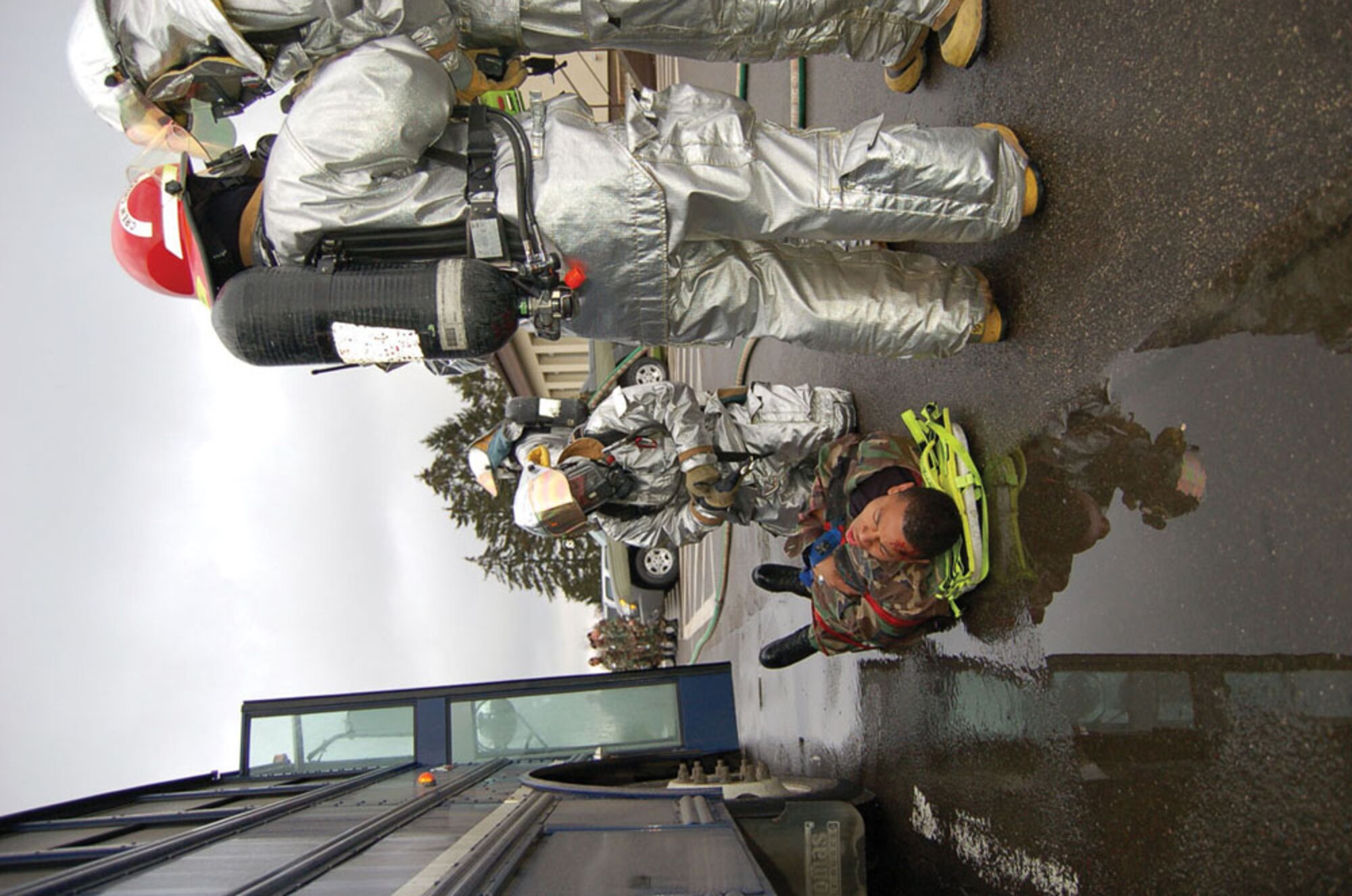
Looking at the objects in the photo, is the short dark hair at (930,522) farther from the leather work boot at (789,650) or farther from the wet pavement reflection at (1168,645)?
the leather work boot at (789,650)

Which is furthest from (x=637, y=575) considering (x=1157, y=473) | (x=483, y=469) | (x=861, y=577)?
(x=1157, y=473)

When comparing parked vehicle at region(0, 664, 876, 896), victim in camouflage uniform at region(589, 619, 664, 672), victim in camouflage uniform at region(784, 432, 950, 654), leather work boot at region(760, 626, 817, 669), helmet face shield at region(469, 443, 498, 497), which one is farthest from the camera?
victim in camouflage uniform at region(589, 619, 664, 672)

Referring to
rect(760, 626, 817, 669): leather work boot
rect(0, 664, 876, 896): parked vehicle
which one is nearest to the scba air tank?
rect(0, 664, 876, 896): parked vehicle

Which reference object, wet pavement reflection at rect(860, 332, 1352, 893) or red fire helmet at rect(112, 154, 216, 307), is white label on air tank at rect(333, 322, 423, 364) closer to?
red fire helmet at rect(112, 154, 216, 307)

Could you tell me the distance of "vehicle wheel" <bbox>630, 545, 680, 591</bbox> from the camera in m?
15.5

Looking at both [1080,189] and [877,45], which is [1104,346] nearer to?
[1080,189]

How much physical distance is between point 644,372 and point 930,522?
10790 mm

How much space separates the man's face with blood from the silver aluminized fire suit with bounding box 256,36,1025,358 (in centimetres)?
79

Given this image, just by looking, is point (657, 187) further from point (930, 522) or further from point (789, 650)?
point (789, 650)

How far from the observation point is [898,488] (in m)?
4.15

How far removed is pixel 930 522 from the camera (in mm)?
3789

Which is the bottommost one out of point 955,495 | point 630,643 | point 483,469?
point 630,643

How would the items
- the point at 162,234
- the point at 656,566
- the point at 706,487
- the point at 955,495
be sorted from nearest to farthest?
the point at 162,234 < the point at 955,495 < the point at 706,487 < the point at 656,566

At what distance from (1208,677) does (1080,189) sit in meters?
1.83
